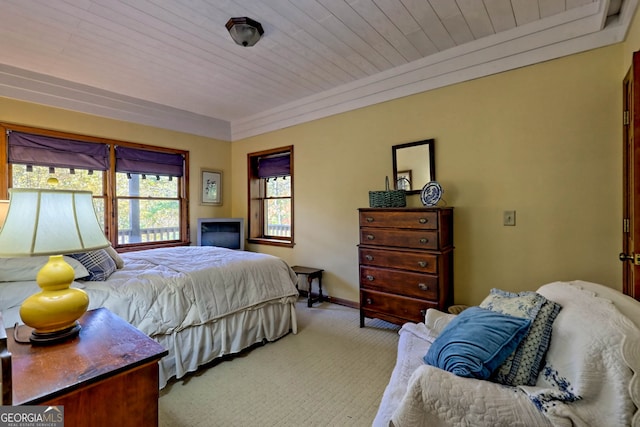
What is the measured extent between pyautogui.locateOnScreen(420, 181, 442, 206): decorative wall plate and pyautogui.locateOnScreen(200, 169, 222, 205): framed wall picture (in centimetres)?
335

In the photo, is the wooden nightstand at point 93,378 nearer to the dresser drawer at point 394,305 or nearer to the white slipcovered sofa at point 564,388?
the white slipcovered sofa at point 564,388

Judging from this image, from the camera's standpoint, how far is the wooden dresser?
2.54 metres

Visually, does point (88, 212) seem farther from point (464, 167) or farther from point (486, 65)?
point (486, 65)

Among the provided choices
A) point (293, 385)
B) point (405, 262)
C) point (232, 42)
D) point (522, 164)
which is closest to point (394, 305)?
point (405, 262)

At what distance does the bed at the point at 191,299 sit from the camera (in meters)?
1.85

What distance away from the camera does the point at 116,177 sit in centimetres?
383

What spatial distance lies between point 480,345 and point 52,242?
166 centimetres

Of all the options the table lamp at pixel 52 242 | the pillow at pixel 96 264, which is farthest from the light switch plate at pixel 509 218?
the pillow at pixel 96 264

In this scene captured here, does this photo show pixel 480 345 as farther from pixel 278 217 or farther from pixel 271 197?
pixel 271 197

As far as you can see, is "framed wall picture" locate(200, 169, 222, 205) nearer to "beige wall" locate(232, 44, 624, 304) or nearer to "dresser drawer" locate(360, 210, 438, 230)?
"beige wall" locate(232, 44, 624, 304)

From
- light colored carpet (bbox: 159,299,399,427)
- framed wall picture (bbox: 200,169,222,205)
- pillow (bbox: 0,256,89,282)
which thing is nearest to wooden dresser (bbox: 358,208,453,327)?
light colored carpet (bbox: 159,299,399,427)

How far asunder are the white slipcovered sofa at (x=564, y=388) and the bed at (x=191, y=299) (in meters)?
1.58

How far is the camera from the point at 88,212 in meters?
1.26

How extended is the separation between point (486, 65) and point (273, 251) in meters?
3.47
